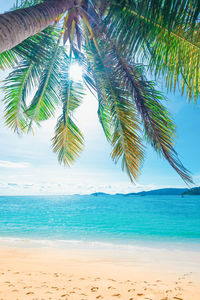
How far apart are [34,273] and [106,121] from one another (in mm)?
4497

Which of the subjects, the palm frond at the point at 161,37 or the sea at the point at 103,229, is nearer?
the palm frond at the point at 161,37

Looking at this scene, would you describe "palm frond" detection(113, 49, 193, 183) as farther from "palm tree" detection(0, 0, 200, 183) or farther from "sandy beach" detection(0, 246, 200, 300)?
"sandy beach" detection(0, 246, 200, 300)

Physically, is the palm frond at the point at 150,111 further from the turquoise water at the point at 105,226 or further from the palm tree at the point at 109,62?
the turquoise water at the point at 105,226

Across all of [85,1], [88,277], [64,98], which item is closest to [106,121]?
[64,98]

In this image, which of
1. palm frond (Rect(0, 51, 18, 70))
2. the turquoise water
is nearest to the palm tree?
palm frond (Rect(0, 51, 18, 70))

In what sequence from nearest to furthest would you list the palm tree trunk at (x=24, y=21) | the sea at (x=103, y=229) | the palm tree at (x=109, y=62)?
the palm tree trunk at (x=24, y=21)
the palm tree at (x=109, y=62)
the sea at (x=103, y=229)

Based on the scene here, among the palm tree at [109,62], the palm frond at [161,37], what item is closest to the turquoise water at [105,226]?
the palm tree at [109,62]

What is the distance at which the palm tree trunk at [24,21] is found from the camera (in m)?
1.91

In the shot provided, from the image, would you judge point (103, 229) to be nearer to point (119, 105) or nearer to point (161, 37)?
point (119, 105)

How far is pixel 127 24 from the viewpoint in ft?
8.80

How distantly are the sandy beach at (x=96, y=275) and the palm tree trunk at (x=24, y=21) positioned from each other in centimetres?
401

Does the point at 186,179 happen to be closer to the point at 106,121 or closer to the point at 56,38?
the point at 106,121

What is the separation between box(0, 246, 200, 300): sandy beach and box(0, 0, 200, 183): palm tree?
2.40 metres

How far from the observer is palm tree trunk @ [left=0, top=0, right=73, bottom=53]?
1911mm
